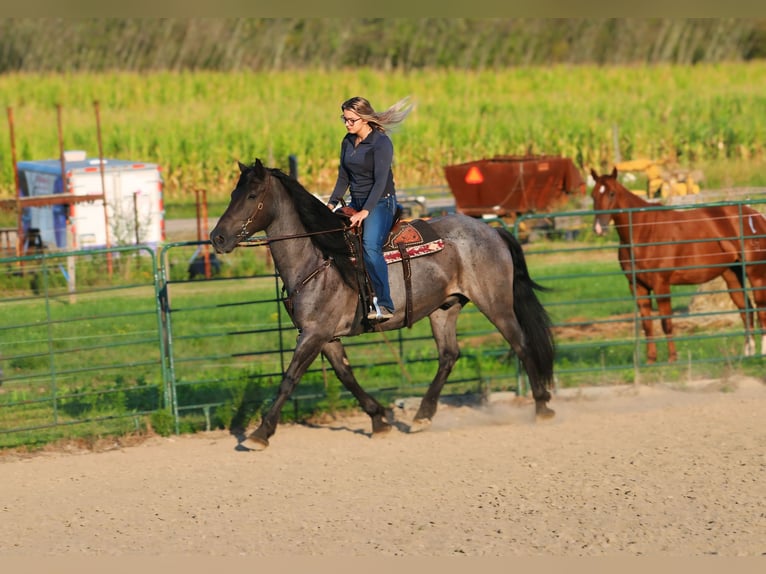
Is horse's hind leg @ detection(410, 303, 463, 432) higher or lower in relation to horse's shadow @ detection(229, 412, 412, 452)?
higher

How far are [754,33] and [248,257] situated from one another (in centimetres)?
4106

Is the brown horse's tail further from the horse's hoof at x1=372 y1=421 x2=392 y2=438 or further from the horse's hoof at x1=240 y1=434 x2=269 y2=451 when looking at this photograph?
the horse's hoof at x1=240 y1=434 x2=269 y2=451

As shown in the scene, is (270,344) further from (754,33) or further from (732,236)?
(754,33)

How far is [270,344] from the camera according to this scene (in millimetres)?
15047

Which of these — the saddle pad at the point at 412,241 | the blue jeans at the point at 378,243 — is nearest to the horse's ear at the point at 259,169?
the blue jeans at the point at 378,243

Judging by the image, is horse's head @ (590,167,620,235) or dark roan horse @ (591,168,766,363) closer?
dark roan horse @ (591,168,766,363)

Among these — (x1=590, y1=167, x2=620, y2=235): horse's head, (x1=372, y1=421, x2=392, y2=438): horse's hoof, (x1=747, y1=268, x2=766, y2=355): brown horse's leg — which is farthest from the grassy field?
(x1=372, y1=421, x2=392, y2=438): horse's hoof

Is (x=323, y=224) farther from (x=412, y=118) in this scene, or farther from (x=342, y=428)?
(x=412, y=118)

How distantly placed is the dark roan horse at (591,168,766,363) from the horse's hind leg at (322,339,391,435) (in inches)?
152

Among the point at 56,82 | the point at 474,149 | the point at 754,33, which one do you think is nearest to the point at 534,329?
the point at 474,149

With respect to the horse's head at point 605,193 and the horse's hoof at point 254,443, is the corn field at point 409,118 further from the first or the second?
the horse's hoof at point 254,443

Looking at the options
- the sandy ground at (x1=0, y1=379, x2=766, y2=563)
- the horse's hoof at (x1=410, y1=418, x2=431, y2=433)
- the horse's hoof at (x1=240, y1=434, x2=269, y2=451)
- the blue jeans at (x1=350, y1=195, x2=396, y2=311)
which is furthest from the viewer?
the horse's hoof at (x1=410, y1=418, x2=431, y2=433)

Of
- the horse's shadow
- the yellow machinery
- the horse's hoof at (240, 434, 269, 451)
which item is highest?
the yellow machinery

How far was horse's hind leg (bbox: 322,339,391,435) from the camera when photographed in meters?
9.98
